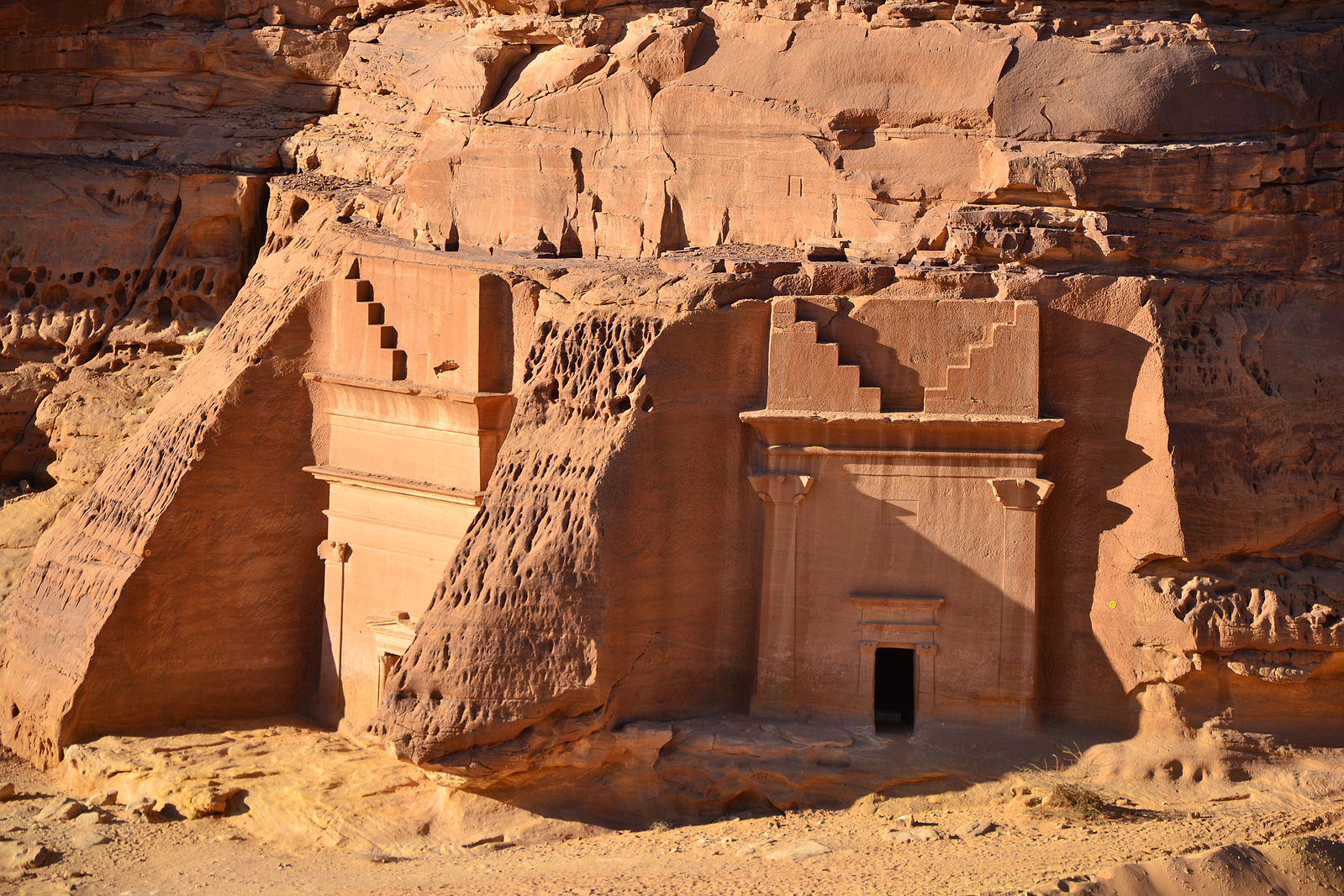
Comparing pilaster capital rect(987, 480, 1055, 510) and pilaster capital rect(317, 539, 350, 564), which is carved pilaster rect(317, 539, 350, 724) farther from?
pilaster capital rect(987, 480, 1055, 510)

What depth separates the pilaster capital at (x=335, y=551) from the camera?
1791cm

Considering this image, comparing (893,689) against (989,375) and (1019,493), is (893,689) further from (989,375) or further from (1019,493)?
(989,375)

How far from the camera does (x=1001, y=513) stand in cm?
1550

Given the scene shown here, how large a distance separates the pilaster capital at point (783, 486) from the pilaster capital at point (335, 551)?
448 cm

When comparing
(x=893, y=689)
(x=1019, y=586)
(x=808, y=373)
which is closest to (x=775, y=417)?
(x=808, y=373)

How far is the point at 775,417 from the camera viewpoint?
15.5m

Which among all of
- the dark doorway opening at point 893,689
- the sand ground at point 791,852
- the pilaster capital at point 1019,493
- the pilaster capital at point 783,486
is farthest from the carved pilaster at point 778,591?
the pilaster capital at point 1019,493

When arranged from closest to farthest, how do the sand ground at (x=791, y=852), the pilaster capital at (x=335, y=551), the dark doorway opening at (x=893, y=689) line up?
the sand ground at (x=791, y=852) < the dark doorway opening at (x=893, y=689) < the pilaster capital at (x=335, y=551)

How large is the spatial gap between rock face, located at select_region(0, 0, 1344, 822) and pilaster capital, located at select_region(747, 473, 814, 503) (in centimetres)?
3

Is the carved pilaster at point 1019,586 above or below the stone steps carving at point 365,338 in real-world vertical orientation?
below

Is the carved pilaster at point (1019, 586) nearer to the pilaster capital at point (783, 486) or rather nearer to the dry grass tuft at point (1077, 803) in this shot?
the dry grass tuft at point (1077, 803)

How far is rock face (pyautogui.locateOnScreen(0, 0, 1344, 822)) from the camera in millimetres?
15406

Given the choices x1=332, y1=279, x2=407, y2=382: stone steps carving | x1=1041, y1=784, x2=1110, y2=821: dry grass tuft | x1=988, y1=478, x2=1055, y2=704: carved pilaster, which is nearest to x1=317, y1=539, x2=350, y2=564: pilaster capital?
x1=332, y1=279, x2=407, y2=382: stone steps carving

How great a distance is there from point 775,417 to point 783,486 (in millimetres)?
608
